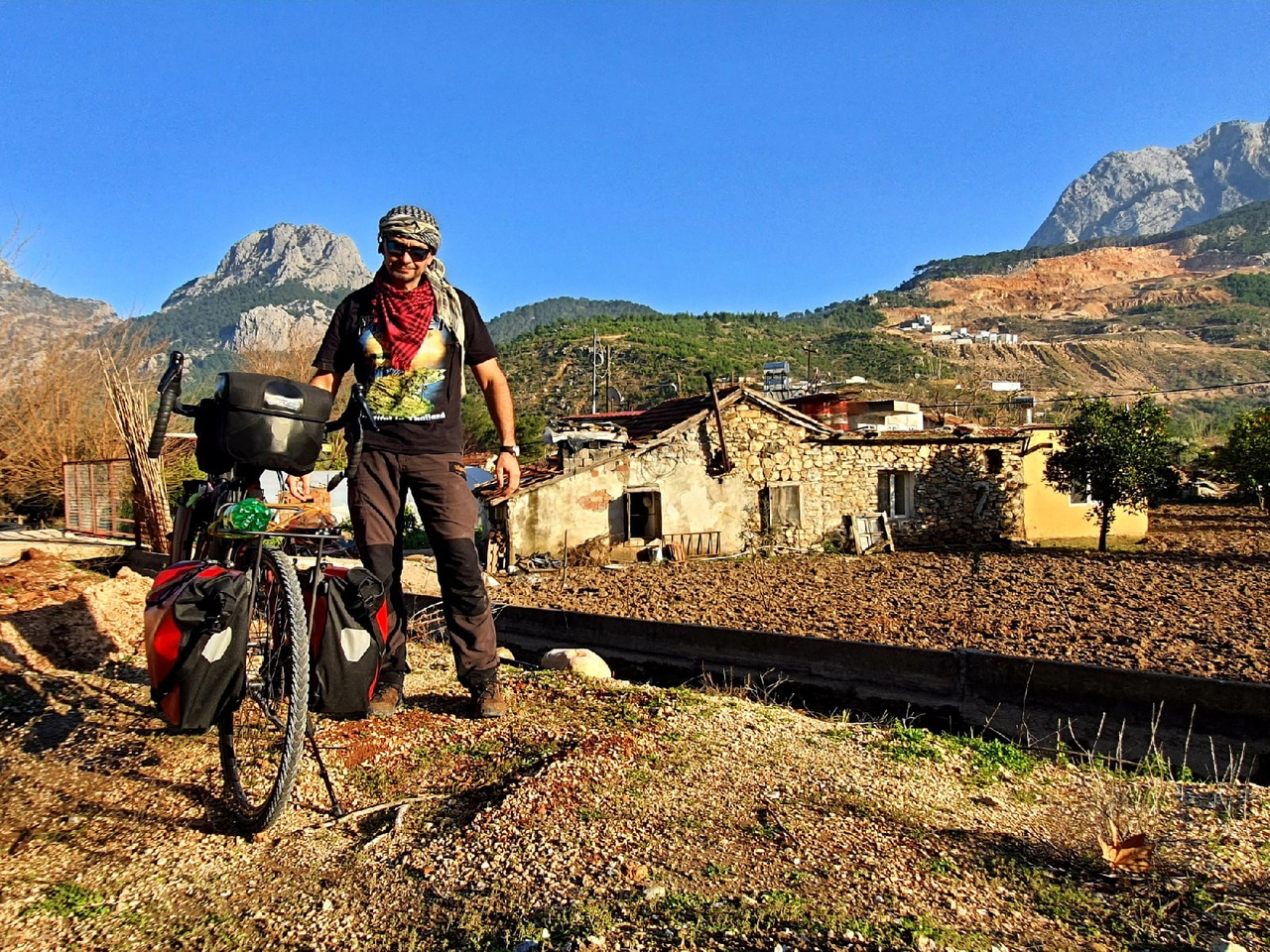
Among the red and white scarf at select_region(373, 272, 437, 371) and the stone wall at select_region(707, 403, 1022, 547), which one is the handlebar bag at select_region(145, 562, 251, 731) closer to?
the red and white scarf at select_region(373, 272, 437, 371)

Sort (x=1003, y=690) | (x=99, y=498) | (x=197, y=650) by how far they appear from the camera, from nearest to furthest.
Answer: (x=197, y=650), (x=1003, y=690), (x=99, y=498)

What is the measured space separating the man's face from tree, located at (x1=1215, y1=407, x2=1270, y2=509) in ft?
82.9

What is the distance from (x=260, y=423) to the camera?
261cm

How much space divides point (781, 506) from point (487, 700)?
52.3 ft

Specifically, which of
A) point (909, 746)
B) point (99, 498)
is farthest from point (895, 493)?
point (909, 746)

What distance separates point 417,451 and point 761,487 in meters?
15.8

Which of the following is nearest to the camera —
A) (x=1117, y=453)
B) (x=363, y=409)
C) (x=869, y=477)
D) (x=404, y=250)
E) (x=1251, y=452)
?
(x=363, y=409)

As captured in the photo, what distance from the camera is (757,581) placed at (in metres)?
14.3

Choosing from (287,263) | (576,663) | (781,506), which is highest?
(287,263)

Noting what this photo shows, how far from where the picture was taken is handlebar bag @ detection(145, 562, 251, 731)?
2.31 meters

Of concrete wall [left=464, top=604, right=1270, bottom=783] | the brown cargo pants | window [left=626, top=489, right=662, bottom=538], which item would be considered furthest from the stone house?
the brown cargo pants

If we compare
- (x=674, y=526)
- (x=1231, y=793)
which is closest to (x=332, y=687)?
(x=1231, y=793)

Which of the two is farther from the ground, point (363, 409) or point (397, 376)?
point (397, 376)

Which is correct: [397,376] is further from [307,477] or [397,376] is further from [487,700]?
[487,700]
